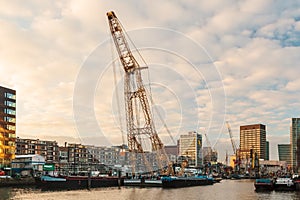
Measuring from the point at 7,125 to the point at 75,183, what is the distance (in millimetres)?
54834

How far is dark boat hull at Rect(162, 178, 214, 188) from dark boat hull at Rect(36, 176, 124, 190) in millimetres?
12520

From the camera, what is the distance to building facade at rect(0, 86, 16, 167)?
142250mm

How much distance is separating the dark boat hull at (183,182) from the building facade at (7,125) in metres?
64.6

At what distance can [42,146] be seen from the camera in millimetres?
193000

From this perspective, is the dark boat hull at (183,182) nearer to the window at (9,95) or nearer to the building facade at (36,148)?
the window at (9,95)

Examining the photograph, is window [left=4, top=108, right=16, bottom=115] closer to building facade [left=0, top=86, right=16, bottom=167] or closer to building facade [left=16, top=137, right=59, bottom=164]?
building facade [left=0, top=86, right=16, bottom=167]

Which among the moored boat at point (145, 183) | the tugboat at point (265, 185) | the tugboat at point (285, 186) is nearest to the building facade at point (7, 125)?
the moored boat at point (145, 183)

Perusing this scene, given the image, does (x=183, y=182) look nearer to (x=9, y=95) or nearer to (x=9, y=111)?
(x=9, y=111)

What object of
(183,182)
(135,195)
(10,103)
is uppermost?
(10,103)

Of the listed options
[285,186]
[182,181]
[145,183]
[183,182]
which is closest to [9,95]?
[145,183]

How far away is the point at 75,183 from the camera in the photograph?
101 metres

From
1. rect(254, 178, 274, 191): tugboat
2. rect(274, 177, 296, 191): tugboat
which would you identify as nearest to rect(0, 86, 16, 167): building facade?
rect(254, 178, 274, 191): tugboat

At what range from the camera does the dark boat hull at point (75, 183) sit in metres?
95.8

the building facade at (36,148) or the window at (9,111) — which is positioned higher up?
the window at (9,111)
